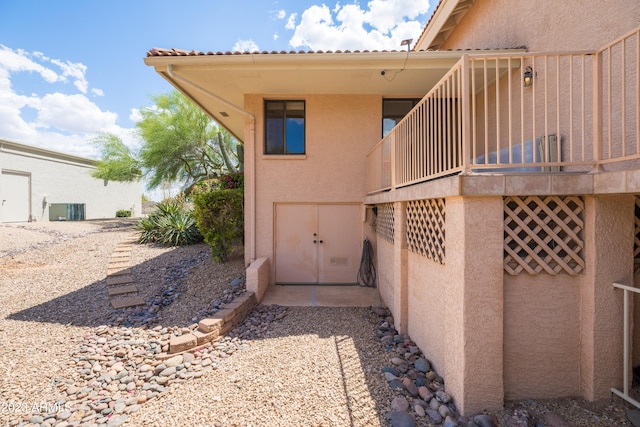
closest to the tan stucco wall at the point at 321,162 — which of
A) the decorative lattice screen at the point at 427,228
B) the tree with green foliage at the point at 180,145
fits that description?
the decorative lattice screen at the point at 427,228

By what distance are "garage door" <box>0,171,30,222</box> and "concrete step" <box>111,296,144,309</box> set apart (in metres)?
15.4

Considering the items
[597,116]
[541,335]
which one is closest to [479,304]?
[541,335]

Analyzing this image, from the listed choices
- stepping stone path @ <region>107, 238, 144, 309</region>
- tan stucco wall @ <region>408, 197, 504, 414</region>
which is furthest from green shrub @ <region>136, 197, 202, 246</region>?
tan stucco wall @ <region>408, 197, 504, 414</region>

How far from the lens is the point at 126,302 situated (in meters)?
5.66

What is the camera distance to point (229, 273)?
663cm

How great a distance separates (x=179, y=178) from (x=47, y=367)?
524 inches

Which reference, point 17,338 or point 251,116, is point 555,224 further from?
point 17,338

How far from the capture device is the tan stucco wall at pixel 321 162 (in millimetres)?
6816

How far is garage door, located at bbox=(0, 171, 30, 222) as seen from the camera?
48.9 feet

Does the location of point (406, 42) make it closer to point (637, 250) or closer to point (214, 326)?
point (637, 250)

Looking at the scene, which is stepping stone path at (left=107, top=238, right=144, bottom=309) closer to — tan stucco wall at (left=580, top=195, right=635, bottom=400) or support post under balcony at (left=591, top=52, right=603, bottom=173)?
tan stucco wall at (left=580, top=195, right=635, bottom=400)

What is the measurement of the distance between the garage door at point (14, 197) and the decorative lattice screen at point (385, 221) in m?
19.7

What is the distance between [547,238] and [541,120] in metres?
2.76

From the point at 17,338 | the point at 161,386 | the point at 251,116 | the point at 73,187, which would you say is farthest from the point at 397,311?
the point at 73,187
